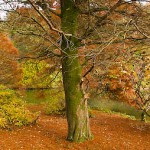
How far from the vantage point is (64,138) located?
27.4 feet

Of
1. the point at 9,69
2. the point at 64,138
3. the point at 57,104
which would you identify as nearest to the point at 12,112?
the point at 64,138

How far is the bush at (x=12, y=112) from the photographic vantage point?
8773 millimetres

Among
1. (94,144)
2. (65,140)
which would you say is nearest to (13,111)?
(65,140)

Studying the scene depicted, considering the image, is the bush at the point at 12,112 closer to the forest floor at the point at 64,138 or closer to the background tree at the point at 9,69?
the forest floor at the point at 64,138

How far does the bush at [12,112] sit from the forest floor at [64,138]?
224 mm

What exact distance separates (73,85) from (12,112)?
2.13 metres

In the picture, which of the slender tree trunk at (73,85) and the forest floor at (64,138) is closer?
the forest floor at (64,138)

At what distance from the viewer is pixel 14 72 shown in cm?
1805

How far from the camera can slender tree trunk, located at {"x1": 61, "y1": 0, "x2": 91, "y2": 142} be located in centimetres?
807

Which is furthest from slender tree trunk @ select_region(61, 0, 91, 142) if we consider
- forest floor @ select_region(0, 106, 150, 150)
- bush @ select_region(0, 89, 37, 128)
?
bush @ select_region(0, 89, 37, 128)

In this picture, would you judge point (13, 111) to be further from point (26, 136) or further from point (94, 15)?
point (94, 15)

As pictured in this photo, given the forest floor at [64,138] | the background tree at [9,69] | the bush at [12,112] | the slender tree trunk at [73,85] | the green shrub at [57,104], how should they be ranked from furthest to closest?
the background tree at [9,69] → the green shrub at [57,104] → the bush at [12,112] → the slender tree trunk at [73,85] → the forest floor at [64,138]

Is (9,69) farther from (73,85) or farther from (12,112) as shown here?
(73,85)

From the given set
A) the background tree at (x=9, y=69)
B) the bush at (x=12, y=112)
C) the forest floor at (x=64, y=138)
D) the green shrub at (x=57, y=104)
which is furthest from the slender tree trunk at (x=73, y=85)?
the background tree at (x=9, y=69)
